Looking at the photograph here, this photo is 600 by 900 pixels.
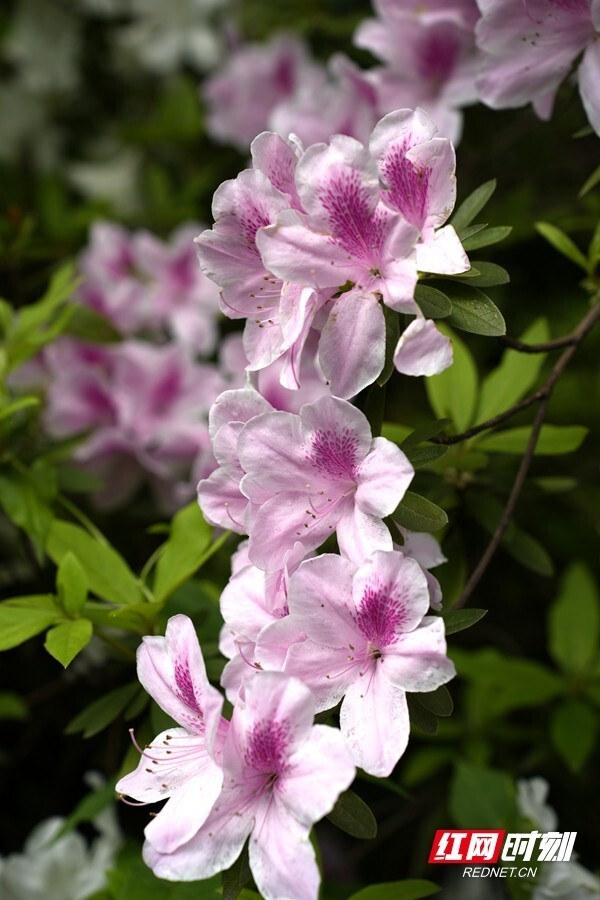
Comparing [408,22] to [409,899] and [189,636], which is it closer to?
[189,636]

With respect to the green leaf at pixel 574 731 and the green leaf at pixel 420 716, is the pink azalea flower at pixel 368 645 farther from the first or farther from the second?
the green leaf at pixel 574 731

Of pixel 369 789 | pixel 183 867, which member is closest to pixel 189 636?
pixel 183 867

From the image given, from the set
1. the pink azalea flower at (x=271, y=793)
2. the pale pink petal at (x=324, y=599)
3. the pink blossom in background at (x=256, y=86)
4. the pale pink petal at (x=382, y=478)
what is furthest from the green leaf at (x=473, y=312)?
the pink blossom in background at (x=256, y=86)

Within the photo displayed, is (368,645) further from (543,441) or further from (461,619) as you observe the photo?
(543,441)

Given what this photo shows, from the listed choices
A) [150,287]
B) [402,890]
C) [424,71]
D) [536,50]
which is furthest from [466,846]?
[150,287]

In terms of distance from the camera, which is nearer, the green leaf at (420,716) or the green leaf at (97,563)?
the green leaf at (420,716)

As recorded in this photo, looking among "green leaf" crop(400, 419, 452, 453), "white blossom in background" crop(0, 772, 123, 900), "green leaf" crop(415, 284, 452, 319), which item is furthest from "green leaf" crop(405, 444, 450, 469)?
"white blossom in background" crop(0, 772, 123, 900)
